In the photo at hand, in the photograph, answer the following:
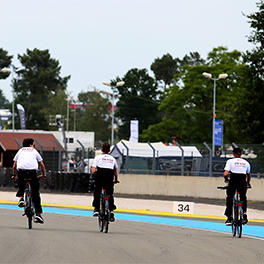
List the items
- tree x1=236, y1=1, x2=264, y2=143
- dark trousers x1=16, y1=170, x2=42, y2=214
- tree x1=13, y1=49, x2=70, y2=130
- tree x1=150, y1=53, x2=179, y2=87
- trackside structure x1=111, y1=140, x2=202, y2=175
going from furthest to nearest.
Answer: tree x1=150, y1=53, x2=179, y2=87 → tree x1=13, y1=49, x2=70, y2=130 → tree x1=236, y1=1, x2=264, y2=143 → trackside structure x1=111, y1=140, x2=202, y2=175 → dark trousers x1=16, y1=170, x2=42, y2=214

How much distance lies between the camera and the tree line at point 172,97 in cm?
4375

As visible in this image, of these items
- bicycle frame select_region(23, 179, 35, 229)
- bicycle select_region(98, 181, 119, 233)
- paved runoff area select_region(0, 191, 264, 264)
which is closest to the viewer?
paved runoff area select_region(0, 191, 264, 264)

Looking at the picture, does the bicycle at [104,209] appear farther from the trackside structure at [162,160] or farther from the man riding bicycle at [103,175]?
the trackside structure at [162,160]

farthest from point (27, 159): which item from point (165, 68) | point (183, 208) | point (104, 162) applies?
point (165, 68)

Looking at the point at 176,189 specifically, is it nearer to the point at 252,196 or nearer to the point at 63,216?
the point at 252,196

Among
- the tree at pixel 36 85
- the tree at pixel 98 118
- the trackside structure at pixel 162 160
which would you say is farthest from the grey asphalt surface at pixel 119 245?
the tree at pixel 98 118

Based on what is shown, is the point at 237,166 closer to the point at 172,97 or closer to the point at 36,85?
the point at 172,97

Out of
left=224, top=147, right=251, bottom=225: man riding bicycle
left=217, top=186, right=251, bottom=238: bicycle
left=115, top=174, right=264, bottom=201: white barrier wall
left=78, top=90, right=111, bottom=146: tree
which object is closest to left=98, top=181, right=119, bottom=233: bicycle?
left=217, top=186, right=251, bottom=238: bicycle

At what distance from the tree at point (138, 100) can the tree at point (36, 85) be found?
14895 millimetres

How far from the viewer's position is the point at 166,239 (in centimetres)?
1434

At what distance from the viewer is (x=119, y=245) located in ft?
41.6

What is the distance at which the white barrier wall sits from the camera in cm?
2995

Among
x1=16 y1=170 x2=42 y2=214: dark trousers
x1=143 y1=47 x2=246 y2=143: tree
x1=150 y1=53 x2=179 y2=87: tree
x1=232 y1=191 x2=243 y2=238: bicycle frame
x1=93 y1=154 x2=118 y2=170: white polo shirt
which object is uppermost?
x1=150 y1=53 x2=179 y2=87: tree

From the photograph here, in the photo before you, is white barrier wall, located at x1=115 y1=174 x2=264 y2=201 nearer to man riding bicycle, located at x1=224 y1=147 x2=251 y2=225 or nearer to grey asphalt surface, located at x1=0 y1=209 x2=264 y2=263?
grey asphalt surface, located at x1=0 y1=209 x2=264 y2=263
